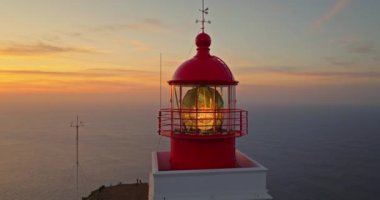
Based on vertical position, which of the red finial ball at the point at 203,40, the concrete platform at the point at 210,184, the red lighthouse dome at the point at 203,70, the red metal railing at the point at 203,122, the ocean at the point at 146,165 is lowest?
the ocean at the point at 146,165

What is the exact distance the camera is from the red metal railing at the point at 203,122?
23.7ft

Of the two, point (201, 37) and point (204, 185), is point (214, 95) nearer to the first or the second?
point (201, 37)

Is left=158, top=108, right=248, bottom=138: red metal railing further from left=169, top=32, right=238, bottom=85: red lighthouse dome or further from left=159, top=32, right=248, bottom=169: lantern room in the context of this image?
left=169, top=32, right=238, bottom=85: red lighthouse dome

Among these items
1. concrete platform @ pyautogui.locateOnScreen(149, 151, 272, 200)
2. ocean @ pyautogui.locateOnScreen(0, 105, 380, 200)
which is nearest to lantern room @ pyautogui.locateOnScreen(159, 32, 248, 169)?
concrete platform @ pyautogui.locateOnScreen(149, 151, 272, 200)

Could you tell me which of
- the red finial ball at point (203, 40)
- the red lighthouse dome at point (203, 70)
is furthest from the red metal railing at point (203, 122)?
the red finial ball at point (203, 40)

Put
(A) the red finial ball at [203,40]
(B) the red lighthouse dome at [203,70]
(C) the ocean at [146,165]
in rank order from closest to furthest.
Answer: (B) the red lighthouse dome at [203,70]
(A) the red finial ball at [203,40]
(C) the ocean at [146,165]

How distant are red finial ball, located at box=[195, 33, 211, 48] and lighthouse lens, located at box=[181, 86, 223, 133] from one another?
1.14 meters

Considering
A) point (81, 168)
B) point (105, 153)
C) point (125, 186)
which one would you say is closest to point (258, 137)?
point (105, 153)

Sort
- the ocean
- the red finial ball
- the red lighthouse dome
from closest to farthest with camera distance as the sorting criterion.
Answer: the red lighthouse dome, the red finial ball, the ocean

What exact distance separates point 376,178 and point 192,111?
4347cm

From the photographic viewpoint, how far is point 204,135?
714 cm

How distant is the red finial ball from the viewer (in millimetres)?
7781

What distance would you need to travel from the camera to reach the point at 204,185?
7117mm

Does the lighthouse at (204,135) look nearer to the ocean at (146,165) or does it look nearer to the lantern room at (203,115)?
the lantern room at (203,115)
